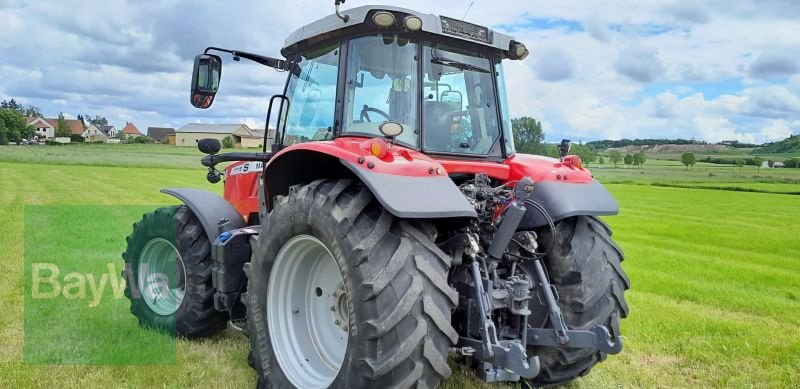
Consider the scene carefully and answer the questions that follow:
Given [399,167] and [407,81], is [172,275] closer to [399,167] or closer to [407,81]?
[407,81]

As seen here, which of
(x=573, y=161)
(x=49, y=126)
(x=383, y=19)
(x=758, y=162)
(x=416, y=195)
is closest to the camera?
(x=416, y=195)

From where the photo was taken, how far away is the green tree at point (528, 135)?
5328 millimetres

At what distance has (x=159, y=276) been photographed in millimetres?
6215

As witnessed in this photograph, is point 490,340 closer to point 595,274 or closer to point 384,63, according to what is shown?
point 595,274

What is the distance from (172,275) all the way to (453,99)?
3.41 m

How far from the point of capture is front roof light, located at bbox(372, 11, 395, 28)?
405cm

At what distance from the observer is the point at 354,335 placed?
3.38m

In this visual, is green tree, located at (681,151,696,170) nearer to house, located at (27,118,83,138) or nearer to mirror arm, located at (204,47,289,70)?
mirror arm, located at (204,47,289,70)

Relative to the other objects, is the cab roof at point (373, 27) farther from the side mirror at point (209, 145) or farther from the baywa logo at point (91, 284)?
the baywa logo at point (91, 284)

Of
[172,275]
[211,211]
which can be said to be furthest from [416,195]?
[172,275]

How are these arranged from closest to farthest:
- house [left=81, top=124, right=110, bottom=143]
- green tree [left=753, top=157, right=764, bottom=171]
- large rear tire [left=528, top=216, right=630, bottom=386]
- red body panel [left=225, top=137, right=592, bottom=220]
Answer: red body panel [left=225, top=137, right=592, bottom=220], large rear tire [left=528, top=216, right=630, bottom=386], green tree [left=753, top=157, right=764, bottom=171], house [left=81, top=124, right=110, bottom=143]

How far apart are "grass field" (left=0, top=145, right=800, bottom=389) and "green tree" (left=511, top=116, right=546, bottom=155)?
1.97 metres

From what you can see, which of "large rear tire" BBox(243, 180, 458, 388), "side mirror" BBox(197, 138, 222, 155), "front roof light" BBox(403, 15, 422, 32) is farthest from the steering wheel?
"side mirror" BBox(197, 138, 222, 155)

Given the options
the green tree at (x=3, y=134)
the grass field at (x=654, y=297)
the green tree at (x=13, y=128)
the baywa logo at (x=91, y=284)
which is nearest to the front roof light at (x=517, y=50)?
the grass field at (x=654, y=297)
